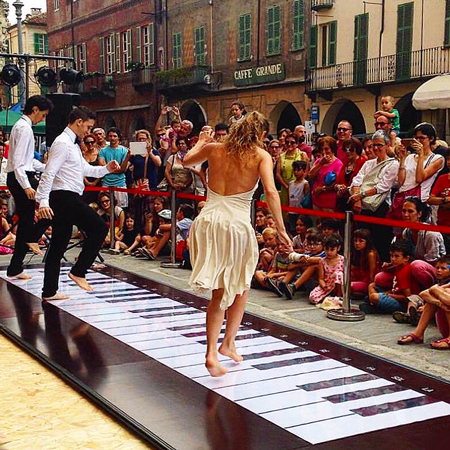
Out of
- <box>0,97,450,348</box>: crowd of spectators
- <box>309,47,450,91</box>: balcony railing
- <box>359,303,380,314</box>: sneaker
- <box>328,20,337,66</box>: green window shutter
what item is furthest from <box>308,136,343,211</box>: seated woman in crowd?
<box>328,20,337,66</box>: green window shutter

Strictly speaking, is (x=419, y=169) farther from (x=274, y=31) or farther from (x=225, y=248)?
(x=274, y=31)

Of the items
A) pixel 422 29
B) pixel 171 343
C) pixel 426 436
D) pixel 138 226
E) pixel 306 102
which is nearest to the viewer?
pixel 426 436

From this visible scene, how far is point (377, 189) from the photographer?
8031mm

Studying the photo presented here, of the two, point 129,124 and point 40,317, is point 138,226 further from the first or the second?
point 129,124

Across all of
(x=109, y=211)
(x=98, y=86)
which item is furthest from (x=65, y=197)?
(x=98, y=86)

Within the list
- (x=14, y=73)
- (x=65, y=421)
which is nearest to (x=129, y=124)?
(x=14, y=73)

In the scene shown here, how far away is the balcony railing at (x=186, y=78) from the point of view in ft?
98.0

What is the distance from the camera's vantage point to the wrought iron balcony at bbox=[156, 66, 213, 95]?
2989 centimetres

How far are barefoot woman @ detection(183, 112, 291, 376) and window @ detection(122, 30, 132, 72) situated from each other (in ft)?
103

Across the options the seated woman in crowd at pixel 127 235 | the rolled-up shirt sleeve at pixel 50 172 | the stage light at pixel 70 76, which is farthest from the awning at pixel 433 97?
the rolled-up shirt sleeve at pixel 50 172

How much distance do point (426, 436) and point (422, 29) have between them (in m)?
19.3

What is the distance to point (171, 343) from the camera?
614 centimetres

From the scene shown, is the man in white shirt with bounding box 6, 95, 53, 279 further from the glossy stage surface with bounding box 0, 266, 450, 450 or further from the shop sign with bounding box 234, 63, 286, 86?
the shop sign with bounding box 234, 63, 286, 86

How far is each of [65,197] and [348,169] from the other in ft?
10.9
